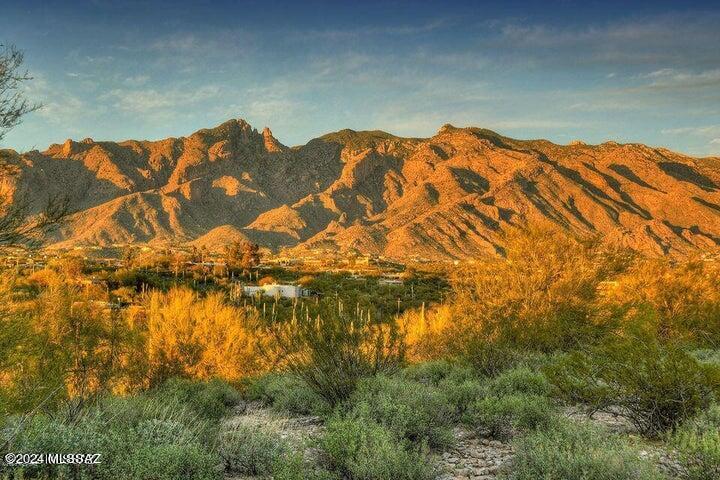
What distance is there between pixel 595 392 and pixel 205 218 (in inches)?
5013

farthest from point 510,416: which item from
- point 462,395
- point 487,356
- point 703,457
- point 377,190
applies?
point 377,190

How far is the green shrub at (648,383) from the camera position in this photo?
26.1 ft

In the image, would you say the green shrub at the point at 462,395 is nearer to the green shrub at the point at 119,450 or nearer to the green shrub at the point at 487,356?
the green shrub at the point at 487,356

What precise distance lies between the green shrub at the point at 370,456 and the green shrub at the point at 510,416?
2162 mm

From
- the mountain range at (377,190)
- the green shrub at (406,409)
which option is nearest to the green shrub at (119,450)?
the green shrub at (406,409)

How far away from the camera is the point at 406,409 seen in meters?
8.20

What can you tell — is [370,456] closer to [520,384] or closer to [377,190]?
[520,384]

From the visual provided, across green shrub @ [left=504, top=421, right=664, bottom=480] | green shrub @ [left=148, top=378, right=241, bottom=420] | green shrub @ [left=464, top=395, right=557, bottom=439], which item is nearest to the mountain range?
green shrub @ [left=148, top=378, right=241, bottom=420]

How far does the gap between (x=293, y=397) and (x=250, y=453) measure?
197 inches

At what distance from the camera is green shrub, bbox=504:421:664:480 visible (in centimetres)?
545

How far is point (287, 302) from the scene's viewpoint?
50438 mm

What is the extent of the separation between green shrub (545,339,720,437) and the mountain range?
3122 inches

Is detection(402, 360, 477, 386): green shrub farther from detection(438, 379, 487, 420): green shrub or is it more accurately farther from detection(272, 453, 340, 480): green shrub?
detection(272, 453, 340, 480): green shrub

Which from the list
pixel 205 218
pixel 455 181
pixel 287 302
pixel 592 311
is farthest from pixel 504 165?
pixel 592 311
